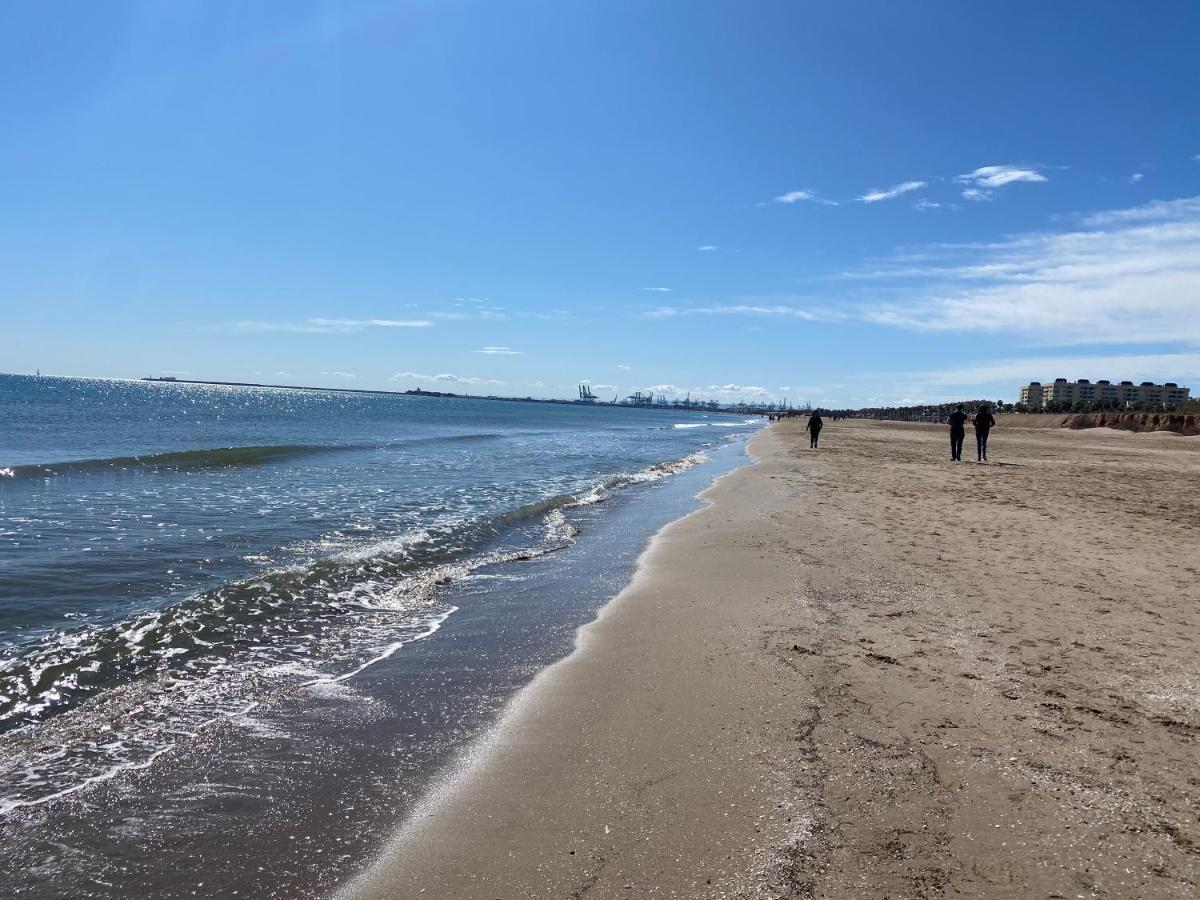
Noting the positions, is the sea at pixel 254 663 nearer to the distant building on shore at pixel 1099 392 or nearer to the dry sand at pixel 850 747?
the dry sand at pixel 850 747

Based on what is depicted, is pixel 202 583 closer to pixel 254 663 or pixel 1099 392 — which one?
pixel 254 663

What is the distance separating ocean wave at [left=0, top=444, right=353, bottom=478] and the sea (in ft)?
19.5

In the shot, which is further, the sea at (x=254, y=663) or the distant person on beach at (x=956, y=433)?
the distant person on beach at (x=956, y=433)

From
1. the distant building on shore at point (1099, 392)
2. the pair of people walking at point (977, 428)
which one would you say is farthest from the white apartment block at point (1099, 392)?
the pair of people walking at point (977, 428)

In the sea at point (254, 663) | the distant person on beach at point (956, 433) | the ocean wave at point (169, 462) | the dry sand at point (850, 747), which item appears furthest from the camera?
the distant person on beach at point (956, 433)

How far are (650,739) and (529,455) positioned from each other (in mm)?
28656

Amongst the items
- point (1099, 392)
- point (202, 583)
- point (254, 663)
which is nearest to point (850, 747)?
point (254, 663)

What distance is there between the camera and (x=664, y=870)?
3010 mm

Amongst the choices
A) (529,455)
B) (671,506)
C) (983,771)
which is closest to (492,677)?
(983,771)

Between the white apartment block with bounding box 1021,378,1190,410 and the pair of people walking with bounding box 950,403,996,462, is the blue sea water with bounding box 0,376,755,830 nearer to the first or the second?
the pair of people walking with bounding box 950,403,996,462

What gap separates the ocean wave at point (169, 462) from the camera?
69.8 ft

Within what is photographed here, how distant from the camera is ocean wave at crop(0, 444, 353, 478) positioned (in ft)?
69.8

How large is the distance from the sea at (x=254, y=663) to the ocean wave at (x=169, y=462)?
596cm

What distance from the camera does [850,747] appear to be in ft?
13.4
